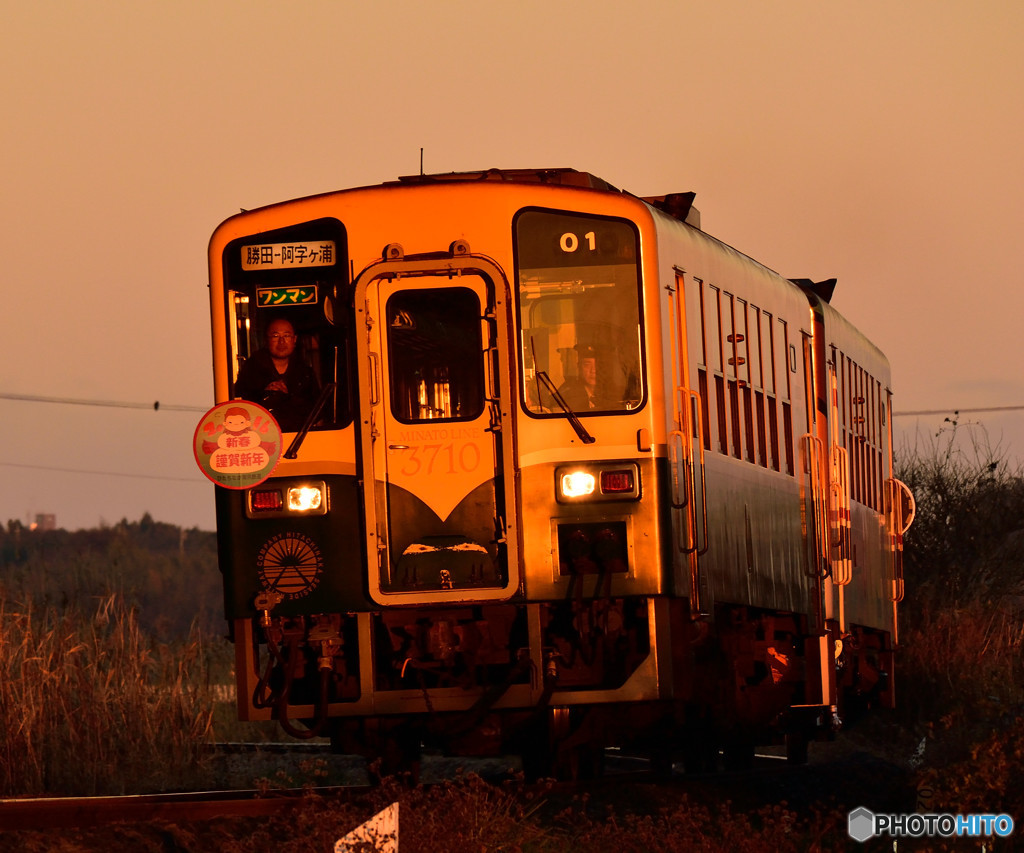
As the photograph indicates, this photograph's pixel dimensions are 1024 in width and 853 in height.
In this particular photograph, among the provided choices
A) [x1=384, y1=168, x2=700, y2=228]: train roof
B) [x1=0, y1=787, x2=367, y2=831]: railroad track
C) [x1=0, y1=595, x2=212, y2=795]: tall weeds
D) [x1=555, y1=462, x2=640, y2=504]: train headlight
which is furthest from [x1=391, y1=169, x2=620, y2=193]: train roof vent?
[x1=0, y1=595, x2=212, y2=795]: tall weeds

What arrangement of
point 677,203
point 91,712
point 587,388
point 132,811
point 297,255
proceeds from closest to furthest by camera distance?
1. point 132,811
2. point 587,388
3. point 297,255
4. point 677,203
5. point 91,712

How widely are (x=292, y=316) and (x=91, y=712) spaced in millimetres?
5842

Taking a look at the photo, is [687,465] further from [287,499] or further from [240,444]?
[240,444]

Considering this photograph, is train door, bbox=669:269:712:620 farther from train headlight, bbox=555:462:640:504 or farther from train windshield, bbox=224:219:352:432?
train windshield, bbox=224:219:352:432

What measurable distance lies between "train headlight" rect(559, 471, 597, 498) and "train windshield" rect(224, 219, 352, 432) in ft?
4.60

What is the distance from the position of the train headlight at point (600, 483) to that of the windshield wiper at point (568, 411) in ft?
0.49

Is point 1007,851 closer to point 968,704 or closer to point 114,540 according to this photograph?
point 968,704

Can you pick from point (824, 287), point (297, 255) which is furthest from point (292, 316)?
point (824, 287)

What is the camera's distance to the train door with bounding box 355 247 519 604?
36.3 feet

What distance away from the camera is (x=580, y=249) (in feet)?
37.0

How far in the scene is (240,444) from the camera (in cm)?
1131

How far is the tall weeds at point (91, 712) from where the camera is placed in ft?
50.4

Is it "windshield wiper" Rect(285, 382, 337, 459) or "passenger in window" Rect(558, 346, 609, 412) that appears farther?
"windshield wiper" Rect(285, 382, 337, 459)

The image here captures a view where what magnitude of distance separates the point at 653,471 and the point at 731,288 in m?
2.39
